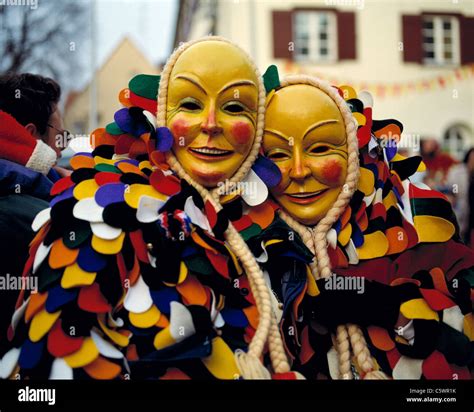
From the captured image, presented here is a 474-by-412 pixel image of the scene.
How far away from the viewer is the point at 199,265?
79.0 inches

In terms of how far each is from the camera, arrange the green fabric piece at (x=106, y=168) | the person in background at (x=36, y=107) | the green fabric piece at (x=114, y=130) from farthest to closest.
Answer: the person in background at (x=36, y=107)
the green fabric piece at (x=114, y=130)
the green fabric piece at (x=106, y=168)

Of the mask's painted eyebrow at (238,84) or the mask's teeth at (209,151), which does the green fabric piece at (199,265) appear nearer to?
the mask's teeth at (209,151)

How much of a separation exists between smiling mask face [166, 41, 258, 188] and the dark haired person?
56 cm

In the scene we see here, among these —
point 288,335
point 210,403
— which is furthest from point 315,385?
point 210,403

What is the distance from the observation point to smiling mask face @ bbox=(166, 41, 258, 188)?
2.12 m

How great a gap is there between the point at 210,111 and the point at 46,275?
0.72m

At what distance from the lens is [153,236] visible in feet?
6.57

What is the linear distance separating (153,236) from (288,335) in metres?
0.53

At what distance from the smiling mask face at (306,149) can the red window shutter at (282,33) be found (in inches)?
373

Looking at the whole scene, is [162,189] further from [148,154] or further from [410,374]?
[410,374]

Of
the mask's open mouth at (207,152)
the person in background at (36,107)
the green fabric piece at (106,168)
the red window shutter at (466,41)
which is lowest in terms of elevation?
the green fabric piece at (106,168)

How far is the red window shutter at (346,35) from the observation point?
11.9 meters

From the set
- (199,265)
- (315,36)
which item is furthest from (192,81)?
(315,36)

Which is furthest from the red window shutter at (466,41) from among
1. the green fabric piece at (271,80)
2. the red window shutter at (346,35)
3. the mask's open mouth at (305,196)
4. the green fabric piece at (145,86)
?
the green fabric piece at (145,86)
